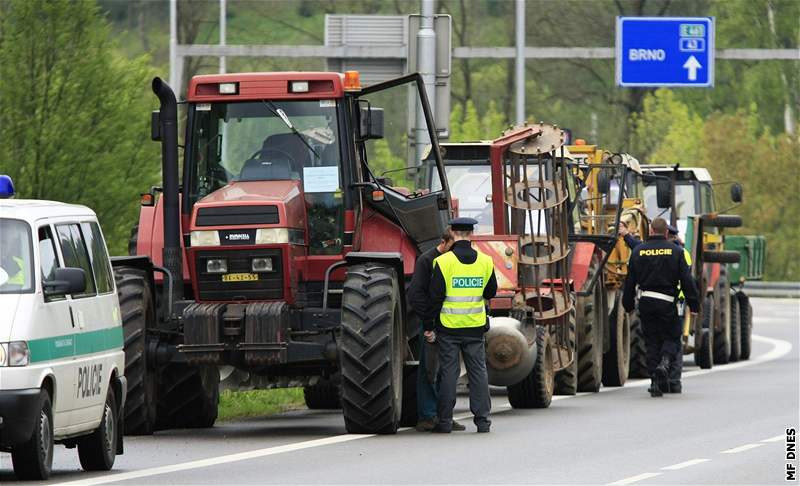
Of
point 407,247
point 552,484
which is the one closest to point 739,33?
point 407,247

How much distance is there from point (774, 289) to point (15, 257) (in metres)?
44.8

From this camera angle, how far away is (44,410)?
13578 mm

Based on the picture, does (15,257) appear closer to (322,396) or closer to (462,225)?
(462,225)

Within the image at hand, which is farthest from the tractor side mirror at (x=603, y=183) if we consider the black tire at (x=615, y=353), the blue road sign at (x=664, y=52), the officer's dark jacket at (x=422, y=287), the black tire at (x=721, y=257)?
the blue road sign at (x=664, y=52)

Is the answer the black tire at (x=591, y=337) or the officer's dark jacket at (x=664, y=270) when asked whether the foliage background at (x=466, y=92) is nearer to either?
the black tire at (x=591, y=337)

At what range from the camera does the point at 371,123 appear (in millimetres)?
18328

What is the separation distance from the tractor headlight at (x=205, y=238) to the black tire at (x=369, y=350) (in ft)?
3.79

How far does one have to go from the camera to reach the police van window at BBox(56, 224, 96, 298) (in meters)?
14.6

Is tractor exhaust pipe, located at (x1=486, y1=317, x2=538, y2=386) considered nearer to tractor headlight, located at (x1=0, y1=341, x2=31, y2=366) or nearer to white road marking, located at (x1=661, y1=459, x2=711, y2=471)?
white road marking, located at (x1=661, y1=459, x2=711, y2=471)

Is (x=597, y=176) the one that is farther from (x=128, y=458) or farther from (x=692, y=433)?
(x=128, y=458)

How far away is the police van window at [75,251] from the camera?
1458 centimetres

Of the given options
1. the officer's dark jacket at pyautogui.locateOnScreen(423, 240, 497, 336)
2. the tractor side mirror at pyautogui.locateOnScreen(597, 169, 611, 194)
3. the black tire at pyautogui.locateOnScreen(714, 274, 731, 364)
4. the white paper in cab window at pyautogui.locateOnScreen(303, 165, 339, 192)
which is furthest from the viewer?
the black tire at pyautogui.locateOnScreen(714, 274, 731, 364)

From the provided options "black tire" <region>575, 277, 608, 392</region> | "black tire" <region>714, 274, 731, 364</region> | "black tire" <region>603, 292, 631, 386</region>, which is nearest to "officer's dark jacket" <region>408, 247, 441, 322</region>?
"black tire" <region>575, 277, 608, 392</region>

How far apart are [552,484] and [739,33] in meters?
64.3
